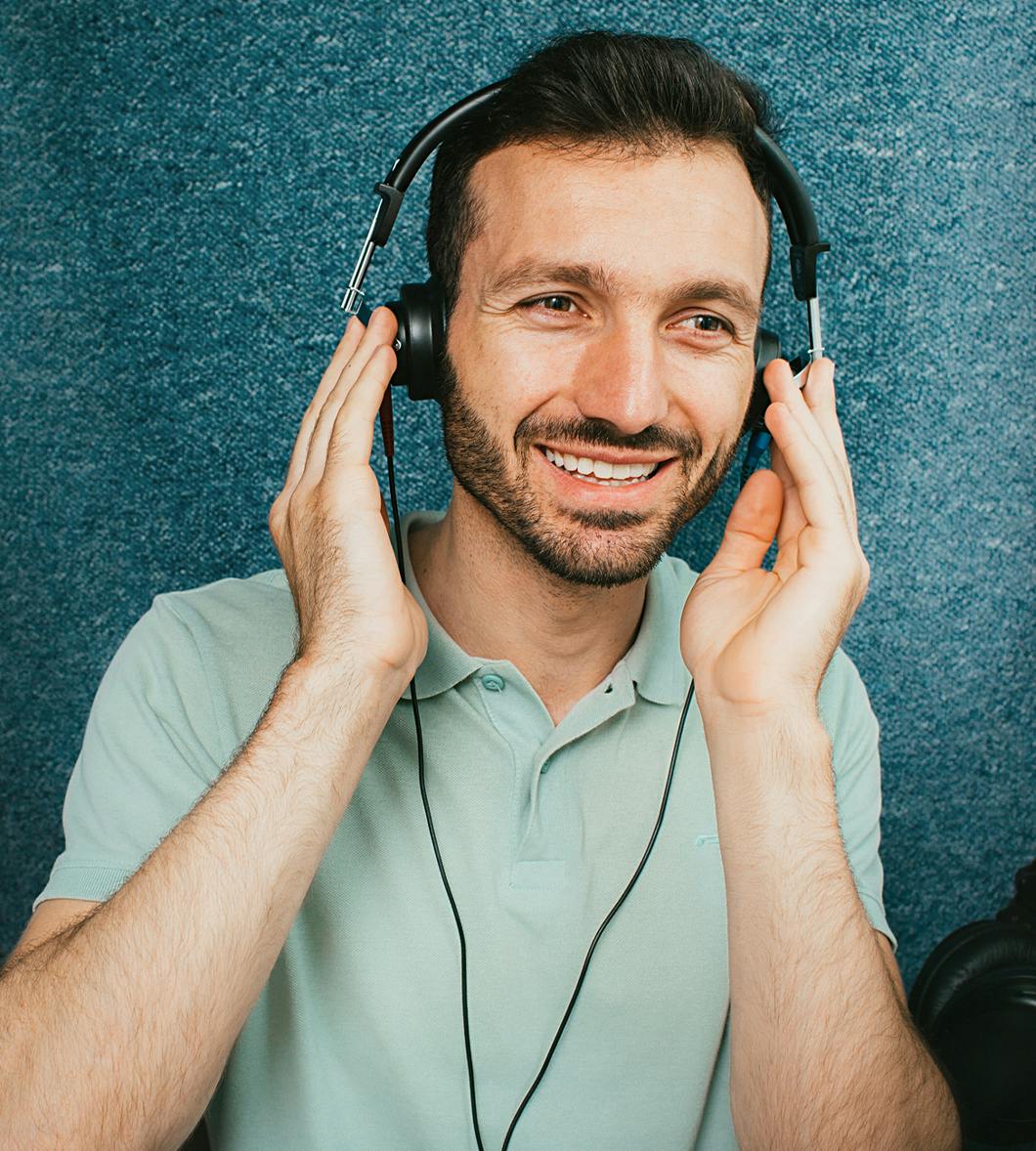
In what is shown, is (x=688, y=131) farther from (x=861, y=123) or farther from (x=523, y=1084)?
(x=523, y=1084)

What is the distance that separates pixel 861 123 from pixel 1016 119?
24cm

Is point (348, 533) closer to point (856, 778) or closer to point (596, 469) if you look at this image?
point (596, 469)

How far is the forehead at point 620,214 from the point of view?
1171 mm

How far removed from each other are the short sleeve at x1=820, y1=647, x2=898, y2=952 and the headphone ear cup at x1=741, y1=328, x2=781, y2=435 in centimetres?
35

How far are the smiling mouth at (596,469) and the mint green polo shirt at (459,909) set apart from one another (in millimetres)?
250

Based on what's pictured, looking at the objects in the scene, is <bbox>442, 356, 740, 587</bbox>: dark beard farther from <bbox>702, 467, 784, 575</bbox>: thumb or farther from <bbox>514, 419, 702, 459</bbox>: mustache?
<bbox>702, 467, 784, 575</bbox>: thumb

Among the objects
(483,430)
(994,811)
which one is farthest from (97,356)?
(994,811)

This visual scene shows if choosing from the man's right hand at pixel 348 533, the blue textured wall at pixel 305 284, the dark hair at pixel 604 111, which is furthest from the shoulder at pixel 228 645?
the dark hair at pixel 604 111

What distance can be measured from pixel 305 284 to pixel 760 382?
0.70 metres

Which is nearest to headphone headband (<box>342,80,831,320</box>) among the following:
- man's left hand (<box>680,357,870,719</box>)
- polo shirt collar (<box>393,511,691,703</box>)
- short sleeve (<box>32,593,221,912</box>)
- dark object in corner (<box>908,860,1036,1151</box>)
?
man's left hand (<box>680,357,870,719</box>)

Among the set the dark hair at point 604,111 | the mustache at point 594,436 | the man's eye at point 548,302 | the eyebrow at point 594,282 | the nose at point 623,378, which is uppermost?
the dark hair at point 604,111

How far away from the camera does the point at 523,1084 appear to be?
4.01ft

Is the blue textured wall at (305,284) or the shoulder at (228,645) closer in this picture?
the shoulder at (228,645)

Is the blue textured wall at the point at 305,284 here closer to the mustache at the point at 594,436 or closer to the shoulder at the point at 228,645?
the shoulder at the point at 228,645
